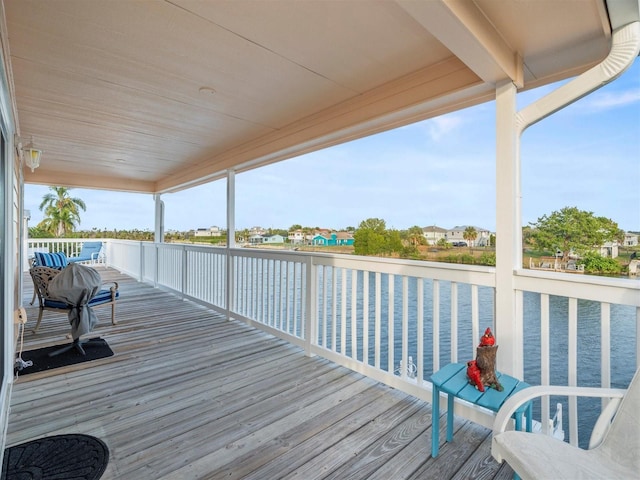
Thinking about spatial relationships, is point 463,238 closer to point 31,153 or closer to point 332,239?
point 332,239

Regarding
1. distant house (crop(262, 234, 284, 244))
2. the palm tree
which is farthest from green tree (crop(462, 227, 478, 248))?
the palm tree

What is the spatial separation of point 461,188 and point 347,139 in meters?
1.31

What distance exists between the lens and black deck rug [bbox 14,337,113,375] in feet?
9.34

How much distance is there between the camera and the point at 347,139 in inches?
128

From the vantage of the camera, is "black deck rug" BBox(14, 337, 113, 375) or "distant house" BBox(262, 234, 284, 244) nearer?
"black deck rug" BBox(14, 337, 113, 375)

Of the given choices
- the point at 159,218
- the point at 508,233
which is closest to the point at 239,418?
the point at 508,233

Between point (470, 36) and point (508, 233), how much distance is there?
112 cm

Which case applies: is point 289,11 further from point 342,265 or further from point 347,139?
point 342,265

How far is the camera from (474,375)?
1677mm

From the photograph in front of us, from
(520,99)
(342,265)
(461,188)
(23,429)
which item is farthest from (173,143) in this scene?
(520,99)

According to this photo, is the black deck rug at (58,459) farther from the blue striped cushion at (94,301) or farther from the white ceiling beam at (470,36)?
the white ceiling beam at (470,36)

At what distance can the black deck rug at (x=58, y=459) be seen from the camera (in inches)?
62.7

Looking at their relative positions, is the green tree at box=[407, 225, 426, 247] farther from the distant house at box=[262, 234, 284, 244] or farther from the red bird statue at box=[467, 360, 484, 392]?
the distant house at box=[262, 234, 284, 244]

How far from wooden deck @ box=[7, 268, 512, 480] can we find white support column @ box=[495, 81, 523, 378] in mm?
543
